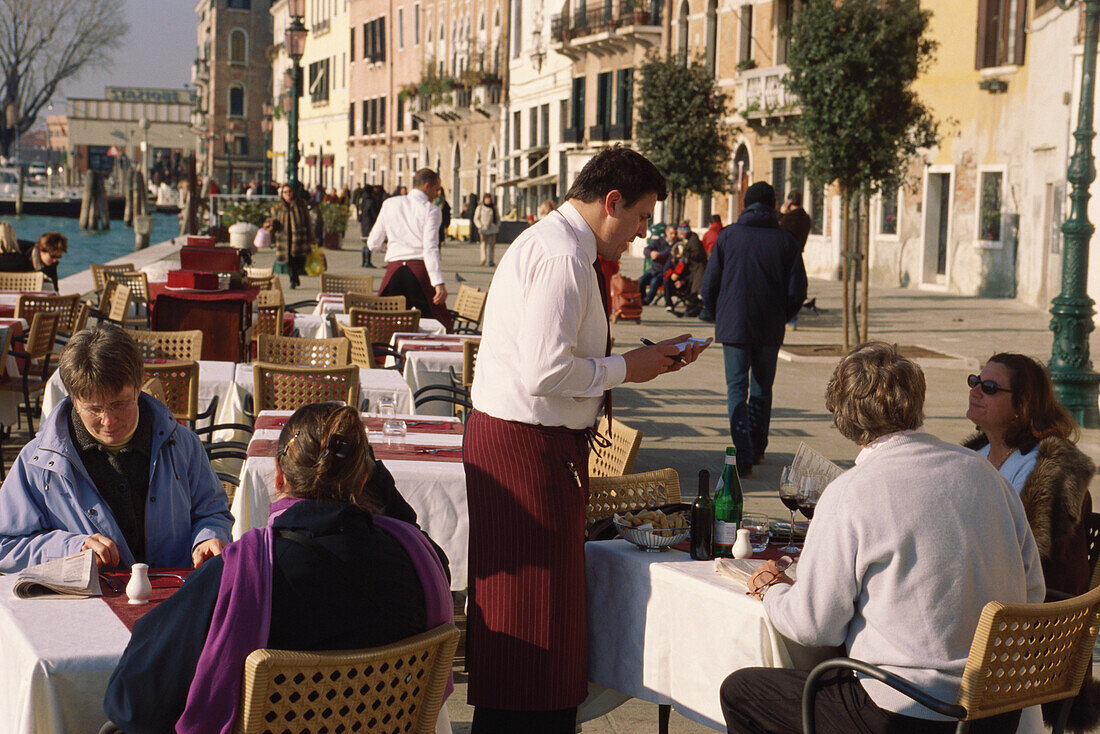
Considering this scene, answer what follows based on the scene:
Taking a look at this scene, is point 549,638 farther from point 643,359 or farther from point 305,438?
point 305,438

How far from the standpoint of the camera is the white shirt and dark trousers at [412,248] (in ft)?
32.7

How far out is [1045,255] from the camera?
68.8 ft

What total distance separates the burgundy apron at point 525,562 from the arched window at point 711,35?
28.7 meters

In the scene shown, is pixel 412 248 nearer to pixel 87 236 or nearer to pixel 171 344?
pixel 171 344

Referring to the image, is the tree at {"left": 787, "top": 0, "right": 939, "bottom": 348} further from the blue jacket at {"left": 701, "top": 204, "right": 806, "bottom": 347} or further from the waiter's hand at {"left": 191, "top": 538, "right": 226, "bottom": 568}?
the waiter's hand at {"left": 191, "top": 538, "right": 226, "bottom": 568}

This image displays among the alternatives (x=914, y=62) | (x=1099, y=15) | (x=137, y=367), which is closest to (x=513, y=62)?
(x=914, y=62)

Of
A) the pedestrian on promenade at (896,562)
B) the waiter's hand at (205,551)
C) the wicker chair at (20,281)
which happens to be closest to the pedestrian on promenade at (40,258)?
the wicker chair at (20,281)

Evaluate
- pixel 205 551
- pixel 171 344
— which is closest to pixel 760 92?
pixel 171 344

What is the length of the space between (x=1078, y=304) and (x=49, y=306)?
7.16 m

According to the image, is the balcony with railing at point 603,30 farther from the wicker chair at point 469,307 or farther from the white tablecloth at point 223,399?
the white tablecloth at point 223,399

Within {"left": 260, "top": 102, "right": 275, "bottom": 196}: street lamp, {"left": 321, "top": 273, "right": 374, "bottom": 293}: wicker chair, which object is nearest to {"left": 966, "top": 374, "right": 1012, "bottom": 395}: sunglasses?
{"left": 321, "top": 273, "right": 374, "bottom": 293}: wicker chair

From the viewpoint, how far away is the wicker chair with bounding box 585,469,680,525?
13.8 feet

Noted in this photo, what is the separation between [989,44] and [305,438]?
22323 millimetres

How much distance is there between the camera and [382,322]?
9328 millimetres
